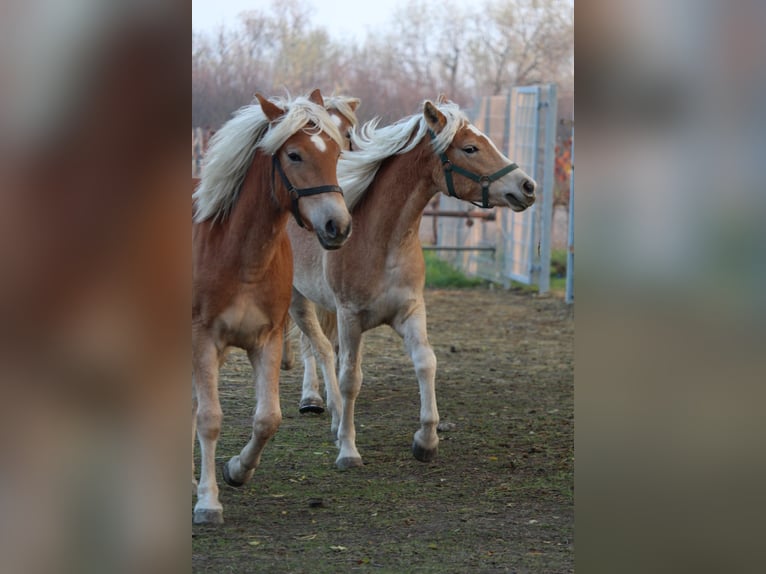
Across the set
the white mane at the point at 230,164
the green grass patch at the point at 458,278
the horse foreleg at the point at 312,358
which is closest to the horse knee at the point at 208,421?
the white mane at the point at 230,164

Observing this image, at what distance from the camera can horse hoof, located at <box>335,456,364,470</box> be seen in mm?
4695

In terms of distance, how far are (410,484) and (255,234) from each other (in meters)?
1.43

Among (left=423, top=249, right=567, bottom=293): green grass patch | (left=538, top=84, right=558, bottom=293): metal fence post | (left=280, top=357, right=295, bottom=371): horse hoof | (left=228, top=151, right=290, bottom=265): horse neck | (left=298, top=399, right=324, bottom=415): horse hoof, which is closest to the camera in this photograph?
(left=228, top=151, right=290, bottom=265): horse neck

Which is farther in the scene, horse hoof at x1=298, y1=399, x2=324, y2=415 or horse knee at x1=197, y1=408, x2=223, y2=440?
horse hoof at x1=298, y1=399, x2=324, y2=415

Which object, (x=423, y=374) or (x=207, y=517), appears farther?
(x=423, y=374)

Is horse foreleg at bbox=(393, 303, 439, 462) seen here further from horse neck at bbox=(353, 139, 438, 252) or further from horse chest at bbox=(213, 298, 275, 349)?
horse chest at bbox=(213, 298, 275, 349)

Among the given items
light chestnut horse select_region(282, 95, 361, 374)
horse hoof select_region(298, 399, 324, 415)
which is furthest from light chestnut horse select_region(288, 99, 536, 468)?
horse hoof select_region(298, 399, 324, 415)

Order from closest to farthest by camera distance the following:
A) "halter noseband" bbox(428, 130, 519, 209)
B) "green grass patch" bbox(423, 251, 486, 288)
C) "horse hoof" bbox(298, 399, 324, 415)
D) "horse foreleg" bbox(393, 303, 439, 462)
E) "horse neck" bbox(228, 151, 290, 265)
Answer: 1. "horse neck" bbox(228, 151, 290, 265)
2. "horse foreleg" bbox(393, 303, 439, 462)
3. "halter noseband" bbox(428, 130, 519, 209)
4. "horse hoof" bbox(298, 399, 324, 415)
5. "green grass patch" bbox(423, 251, 486, 288)

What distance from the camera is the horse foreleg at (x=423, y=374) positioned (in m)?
4.61

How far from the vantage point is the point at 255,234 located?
12.4 feet

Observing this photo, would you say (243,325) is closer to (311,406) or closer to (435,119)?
(435,119)

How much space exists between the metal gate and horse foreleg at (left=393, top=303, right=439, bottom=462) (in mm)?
6286

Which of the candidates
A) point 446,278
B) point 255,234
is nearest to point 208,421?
point 255,234

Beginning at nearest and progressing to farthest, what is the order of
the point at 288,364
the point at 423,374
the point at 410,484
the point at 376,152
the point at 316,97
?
the point at 316,97, the point at 410,484, the point at 423,374, the point at 376,152, the point at 288,364
